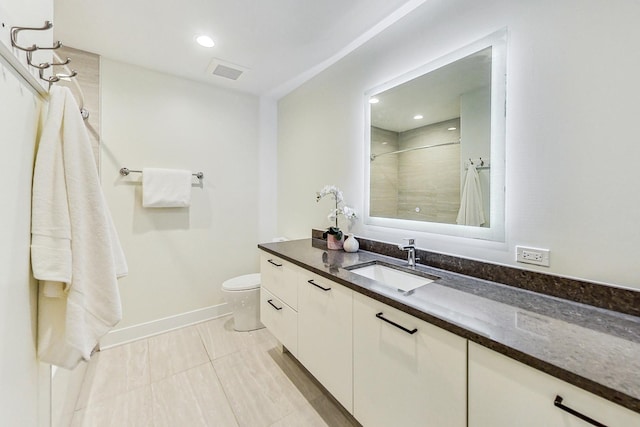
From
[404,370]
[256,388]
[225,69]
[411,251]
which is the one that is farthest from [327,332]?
[225,69]

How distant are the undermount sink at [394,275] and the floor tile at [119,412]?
148 cm

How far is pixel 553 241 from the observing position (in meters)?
1.07

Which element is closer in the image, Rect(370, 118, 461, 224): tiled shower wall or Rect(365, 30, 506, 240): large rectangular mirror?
Rect(365, 30, 506, 240): large rectangular mirror

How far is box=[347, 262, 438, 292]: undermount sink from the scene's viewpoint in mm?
1402

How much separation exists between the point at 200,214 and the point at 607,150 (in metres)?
2.86

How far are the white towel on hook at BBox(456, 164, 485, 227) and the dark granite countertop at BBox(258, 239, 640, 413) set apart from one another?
0.30 metres

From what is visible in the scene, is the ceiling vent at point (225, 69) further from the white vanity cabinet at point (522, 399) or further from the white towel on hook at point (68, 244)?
the white vanity cabinet at point (522, 399)

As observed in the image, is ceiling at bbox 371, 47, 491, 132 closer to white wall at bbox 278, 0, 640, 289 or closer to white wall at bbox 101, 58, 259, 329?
white wall at bbox 278, 0, 640, 289

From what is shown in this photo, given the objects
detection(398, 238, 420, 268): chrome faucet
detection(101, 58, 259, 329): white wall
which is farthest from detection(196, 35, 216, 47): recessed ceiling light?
detection(398, 238, 420, 268): chrome faucet

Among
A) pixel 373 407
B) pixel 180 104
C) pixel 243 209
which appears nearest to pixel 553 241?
pixel 373 407

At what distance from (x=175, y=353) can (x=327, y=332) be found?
4.96 feet

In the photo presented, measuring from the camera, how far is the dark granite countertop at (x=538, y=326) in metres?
0.59

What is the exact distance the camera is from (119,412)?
1.51 meters


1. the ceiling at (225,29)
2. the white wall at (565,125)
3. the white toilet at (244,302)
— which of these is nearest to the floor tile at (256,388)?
the white toilet at (244,302)
